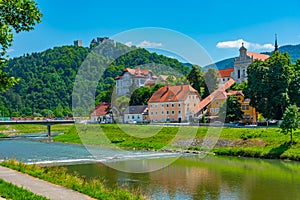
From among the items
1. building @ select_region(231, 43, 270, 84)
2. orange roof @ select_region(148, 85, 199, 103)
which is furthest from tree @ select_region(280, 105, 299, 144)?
building @ select_region(231, 43, 270, 84)

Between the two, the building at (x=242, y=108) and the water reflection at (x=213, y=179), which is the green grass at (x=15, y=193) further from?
the building at (x=242, y=108)

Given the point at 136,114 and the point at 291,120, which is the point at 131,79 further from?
the point at 291,120

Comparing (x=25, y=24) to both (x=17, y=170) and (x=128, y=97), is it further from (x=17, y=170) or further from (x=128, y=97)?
(x=128, y=97)

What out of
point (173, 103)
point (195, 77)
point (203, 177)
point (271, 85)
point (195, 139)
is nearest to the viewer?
point (203, 177)

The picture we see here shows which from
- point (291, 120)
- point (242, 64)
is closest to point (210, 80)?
point (242, 64)

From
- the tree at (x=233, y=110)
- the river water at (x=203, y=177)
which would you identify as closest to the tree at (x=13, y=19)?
the river water at (x=203, y=177)

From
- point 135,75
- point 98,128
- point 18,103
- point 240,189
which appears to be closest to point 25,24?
point 240,189

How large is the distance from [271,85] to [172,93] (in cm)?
2330

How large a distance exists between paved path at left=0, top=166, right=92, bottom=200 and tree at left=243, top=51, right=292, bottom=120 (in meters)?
36.9

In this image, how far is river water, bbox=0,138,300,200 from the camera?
888 inches

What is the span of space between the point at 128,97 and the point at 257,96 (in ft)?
102

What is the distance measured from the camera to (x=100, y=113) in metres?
80.9

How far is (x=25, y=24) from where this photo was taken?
14.1 meters

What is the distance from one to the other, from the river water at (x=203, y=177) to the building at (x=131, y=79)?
33039mm
